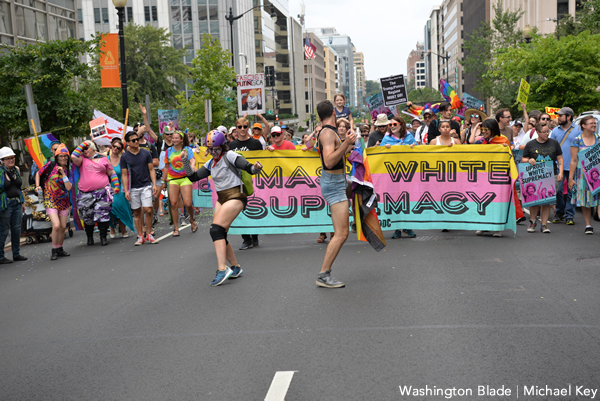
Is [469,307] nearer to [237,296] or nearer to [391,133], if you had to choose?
[237,296]

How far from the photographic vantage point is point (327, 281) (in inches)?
287

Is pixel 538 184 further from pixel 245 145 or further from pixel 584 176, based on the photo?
pixel 245 145

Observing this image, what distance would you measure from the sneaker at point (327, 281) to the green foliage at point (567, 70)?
23.0m

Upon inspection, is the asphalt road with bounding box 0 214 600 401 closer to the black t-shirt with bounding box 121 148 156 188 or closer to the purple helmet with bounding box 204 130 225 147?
the purple helmet with bounding box 204 130 225 147

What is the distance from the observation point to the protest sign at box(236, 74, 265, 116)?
18.5 meters

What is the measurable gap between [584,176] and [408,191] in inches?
114

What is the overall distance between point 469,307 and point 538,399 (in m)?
2.17

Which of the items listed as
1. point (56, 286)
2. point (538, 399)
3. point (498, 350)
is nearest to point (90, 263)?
point (56, 286)

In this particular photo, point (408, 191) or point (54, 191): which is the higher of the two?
point (54, 191)

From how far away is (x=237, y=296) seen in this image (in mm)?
7148

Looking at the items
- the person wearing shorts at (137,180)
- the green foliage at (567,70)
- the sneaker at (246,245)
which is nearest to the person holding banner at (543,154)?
the sneaker at (246,245)

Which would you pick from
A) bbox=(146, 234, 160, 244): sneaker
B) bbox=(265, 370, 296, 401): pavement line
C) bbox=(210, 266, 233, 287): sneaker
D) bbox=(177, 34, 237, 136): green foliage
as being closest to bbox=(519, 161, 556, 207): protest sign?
bbox=(210, 266, 233, 287): sneaker

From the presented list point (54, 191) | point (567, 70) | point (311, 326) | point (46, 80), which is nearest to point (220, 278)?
point (311, 326)

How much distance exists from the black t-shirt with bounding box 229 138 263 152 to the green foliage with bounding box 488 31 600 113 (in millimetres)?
20039
